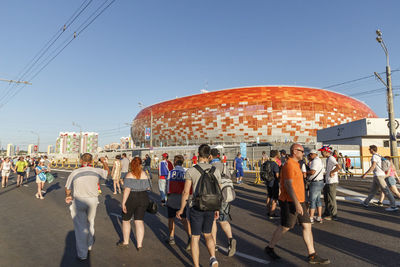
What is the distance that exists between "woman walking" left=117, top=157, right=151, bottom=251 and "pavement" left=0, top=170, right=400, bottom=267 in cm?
33

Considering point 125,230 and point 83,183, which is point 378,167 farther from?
point 83,183

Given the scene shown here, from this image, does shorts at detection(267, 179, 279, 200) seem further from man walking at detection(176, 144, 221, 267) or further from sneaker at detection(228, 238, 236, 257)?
man walking at detection(176, 144, 221, 267)

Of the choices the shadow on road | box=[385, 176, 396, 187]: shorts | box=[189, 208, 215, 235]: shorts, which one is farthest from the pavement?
box=[385, 176, 396, 187]: shorts

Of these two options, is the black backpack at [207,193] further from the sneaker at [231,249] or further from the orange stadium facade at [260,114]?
the orange stadium facade at [260,114]

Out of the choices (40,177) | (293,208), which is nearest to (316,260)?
(293,208)

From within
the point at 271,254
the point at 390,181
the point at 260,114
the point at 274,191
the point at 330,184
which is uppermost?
the point at 260,114

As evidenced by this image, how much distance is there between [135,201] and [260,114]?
202 ft

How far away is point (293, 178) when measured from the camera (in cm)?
370

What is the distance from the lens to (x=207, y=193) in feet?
10.7

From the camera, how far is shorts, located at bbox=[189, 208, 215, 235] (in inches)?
129

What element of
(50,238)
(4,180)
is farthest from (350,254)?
(4,180)

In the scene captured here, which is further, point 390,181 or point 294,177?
point 390,181

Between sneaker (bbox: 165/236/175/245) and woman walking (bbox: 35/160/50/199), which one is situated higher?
woman walking (bbox: 35/160/50/199)

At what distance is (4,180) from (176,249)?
1423cm
